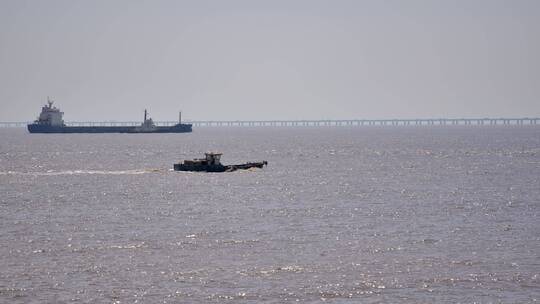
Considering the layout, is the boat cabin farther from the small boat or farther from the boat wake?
the boat wake

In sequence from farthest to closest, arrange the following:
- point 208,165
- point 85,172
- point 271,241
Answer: point 85,172 < point 208,165 < point 271,241

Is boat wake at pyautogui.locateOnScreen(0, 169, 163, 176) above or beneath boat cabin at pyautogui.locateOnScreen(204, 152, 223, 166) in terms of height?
beneath

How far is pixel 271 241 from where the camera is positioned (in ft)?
202

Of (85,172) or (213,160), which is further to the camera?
(85,172)

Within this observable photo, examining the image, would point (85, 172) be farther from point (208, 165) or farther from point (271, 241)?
point (271, 241)

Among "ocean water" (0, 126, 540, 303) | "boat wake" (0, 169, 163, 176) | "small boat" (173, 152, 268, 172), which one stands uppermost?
"small boat" (173, 152, 268, 172)

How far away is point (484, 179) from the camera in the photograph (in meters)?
116

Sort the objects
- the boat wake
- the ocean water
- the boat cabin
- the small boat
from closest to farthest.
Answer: the ocean water < the small boat < the boat cabin < the boat wake

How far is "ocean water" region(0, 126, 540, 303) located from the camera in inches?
1857

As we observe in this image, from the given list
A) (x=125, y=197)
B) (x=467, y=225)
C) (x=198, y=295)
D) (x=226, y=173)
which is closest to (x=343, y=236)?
(x=467, y=225)

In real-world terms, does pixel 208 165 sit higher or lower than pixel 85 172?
higher

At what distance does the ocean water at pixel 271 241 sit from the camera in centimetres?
4716

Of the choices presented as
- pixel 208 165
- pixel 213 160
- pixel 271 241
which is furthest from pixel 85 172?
pixel 271 241

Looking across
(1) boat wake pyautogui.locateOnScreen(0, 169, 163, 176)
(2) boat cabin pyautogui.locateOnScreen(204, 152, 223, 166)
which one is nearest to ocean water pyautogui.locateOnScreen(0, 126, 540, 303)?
(2) boat cabin pyautogui.locateOnScreen(204, 152, 223, 166)
